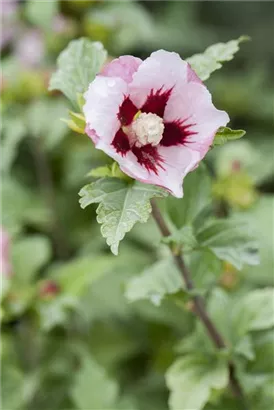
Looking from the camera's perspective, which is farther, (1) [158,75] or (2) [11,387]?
(2) [11,387]

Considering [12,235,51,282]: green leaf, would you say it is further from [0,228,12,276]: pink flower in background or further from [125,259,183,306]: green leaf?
[125,259,183,306]: green leaf

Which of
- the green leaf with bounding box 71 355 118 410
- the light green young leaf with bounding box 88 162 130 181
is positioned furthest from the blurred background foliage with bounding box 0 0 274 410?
the light green young leaf with bounding box 88 162 130 181

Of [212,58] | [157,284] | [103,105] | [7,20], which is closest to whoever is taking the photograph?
[103,105]

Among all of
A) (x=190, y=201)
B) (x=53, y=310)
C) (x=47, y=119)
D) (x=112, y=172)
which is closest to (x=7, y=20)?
(x=47, y=119)

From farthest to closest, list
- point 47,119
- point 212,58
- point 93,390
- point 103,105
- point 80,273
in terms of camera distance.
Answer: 1. point 47,119
2. point 80,273
3. point 93,390
4. point 212,58
5. point 103,105

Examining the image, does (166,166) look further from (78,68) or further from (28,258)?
(28,258)

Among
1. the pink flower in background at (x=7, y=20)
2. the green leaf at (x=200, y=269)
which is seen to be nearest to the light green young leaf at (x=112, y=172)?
the green leaf at (x=200, y=269)

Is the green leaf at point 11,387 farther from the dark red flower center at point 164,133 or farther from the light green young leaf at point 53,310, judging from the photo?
the dark red flower center at point 164,133
